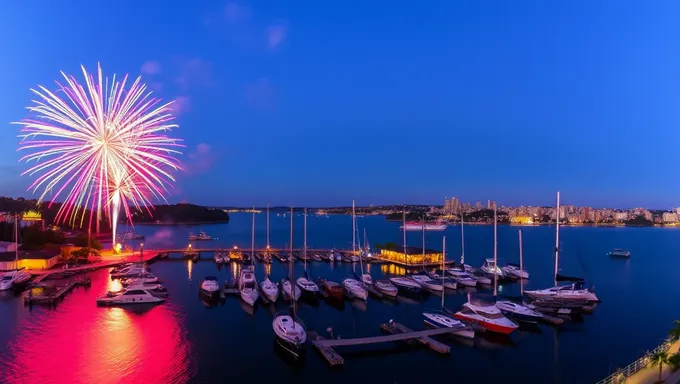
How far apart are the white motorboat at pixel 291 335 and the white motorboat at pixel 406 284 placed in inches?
682

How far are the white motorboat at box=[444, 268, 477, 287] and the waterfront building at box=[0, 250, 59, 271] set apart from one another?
136 ft

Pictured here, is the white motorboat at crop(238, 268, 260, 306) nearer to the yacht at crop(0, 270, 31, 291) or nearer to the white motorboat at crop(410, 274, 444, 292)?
A: the white motorboat at crop(410, 274, 444, 292)

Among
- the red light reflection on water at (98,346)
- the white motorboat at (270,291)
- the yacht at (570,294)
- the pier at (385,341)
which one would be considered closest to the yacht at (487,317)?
the pier at (385,341)

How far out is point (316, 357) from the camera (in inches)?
936

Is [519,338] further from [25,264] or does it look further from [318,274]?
[25,264]

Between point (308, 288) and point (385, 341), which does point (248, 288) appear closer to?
point (308, 288)

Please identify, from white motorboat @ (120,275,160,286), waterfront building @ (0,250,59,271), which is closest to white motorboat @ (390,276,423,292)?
white motorboat @ (120,275,160,286)

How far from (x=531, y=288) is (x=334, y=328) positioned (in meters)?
26.1

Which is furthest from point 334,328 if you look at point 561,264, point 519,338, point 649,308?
point 561,264

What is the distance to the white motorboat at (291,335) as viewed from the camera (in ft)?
77.4

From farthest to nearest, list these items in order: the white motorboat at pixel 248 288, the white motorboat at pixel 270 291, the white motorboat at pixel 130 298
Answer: the white motorboat at pixel 270 291 → the white motorboat at pixel 248 288 → the white motorboat at pixel 130 298

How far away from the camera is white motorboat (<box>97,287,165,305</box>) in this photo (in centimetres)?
3422

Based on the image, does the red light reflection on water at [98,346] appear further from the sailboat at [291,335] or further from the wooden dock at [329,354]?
the wooden dock at [329,354]

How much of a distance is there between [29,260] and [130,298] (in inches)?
740
